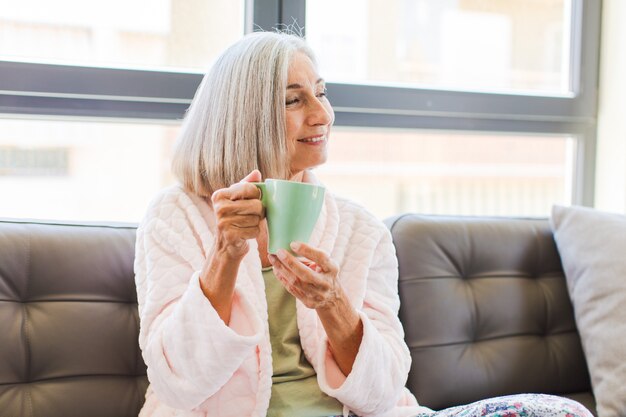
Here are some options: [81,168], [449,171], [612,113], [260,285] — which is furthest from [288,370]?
[612,113]

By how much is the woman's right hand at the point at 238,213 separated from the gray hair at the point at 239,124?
302 millimetres

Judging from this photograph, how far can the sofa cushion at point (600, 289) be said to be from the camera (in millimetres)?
1679

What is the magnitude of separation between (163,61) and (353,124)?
0.56 meters

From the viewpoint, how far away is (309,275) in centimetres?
107

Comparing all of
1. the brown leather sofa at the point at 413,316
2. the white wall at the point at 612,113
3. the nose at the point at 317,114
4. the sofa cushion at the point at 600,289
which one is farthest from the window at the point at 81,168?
the white wall at the point at 612,113

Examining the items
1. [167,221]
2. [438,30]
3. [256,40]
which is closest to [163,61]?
[256,40]

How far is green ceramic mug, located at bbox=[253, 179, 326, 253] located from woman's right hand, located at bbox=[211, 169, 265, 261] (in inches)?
0.6

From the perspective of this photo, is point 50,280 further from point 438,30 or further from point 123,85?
point 438,30

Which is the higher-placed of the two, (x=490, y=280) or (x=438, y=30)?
(x=438, y=30)

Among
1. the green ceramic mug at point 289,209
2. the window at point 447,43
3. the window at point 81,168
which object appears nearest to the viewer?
the green ceramic mug at point 289,209

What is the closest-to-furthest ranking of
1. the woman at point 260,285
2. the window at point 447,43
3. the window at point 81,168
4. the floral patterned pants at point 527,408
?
the floral patterned pants at point 527,408
the woman at point 260,285
the window at point 81,168
the window at point 447,43

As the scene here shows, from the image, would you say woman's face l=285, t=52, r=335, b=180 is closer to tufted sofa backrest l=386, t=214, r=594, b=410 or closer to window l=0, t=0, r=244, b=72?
tufted sofa backrest l=386, t=214, r=594, b=410

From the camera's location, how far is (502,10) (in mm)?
2289

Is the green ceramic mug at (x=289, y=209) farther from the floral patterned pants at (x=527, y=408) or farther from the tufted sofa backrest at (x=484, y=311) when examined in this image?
the tufted sofa backrest at (x=484, y=311)
